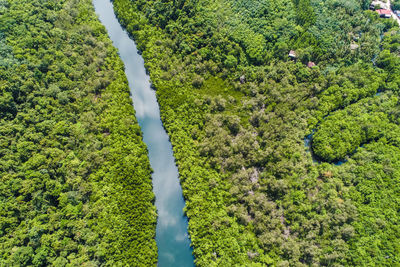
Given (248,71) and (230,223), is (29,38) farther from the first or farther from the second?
(230,223)

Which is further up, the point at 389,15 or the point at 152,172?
the point at 389,15

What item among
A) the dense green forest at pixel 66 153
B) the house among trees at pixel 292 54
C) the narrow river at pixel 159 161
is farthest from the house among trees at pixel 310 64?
the dense green forest at pixel 66 153

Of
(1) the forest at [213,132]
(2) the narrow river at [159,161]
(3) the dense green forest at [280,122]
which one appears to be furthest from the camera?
(2) the narrow river at [159,161]

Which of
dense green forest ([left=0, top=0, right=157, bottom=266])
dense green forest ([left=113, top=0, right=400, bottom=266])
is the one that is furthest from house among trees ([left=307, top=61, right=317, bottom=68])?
dense green forest ([left=0, top=0, right=157, bottom=266])

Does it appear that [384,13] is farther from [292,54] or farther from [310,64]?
[292,54]

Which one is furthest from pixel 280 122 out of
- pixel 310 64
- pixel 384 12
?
pixel 384 12

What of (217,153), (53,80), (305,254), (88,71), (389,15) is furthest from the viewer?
(389,15)

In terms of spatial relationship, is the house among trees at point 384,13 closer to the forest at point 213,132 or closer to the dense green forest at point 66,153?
the forest at point 213,132

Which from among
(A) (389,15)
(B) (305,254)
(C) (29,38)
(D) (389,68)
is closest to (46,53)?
(C) (29,38)
